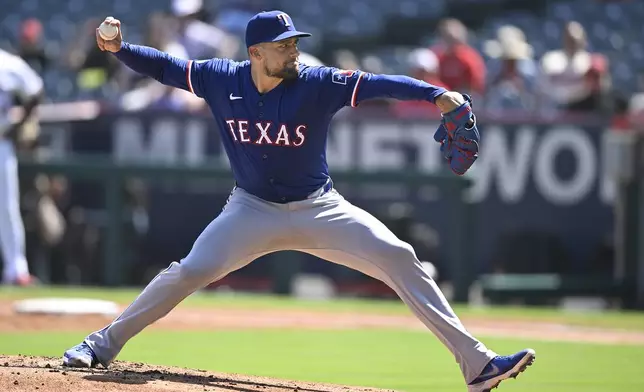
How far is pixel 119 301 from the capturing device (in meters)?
11.3

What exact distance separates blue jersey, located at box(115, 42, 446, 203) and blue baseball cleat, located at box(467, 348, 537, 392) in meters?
1.15

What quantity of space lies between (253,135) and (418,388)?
1828 mm

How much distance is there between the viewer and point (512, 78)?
14.8 meters

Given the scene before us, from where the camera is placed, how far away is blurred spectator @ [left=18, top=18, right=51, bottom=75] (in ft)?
49.7

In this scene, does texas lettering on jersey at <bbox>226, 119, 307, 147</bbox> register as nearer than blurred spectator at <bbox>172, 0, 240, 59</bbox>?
Yes

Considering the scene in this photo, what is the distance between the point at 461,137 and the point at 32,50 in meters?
10.8

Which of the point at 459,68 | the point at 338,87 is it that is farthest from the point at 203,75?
the point at 459,68

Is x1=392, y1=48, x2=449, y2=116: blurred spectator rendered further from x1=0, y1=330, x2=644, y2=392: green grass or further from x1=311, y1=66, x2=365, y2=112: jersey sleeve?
x1=311, y1=66, x2=365, y2=112: jersey sleeve

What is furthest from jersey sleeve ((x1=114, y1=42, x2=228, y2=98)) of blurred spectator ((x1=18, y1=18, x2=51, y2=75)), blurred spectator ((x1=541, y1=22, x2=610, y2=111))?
blurred spectator ((x1=18, y1=18, x2=51, y2=75))

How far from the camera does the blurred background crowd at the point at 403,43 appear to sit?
14.1 m

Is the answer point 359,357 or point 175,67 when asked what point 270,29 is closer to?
point 175,67

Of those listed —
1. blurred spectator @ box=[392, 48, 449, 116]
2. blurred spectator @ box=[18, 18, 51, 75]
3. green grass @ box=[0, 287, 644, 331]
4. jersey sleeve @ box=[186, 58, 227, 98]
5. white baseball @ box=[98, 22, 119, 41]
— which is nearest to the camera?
white baseball @ box=[98, 22, 119, 41]

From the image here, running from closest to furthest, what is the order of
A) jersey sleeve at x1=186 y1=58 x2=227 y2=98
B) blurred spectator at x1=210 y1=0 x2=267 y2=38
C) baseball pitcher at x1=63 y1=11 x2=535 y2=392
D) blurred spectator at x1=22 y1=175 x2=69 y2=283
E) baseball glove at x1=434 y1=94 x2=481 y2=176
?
baseball glove at x1=434 y1=94 x2=481 y2=176
baseball pitcher at x1=63 y1=11 x2=535 y2=392
jersey sleeve at x1=186 y1=58 x2=227 y2=98
blurred spectator at x1=22 y1=175 x2=69 y2=283
blurred spectator at x1=210 y1=0 x2=267 y2=38

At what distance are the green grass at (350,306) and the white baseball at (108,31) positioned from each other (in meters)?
5.57
